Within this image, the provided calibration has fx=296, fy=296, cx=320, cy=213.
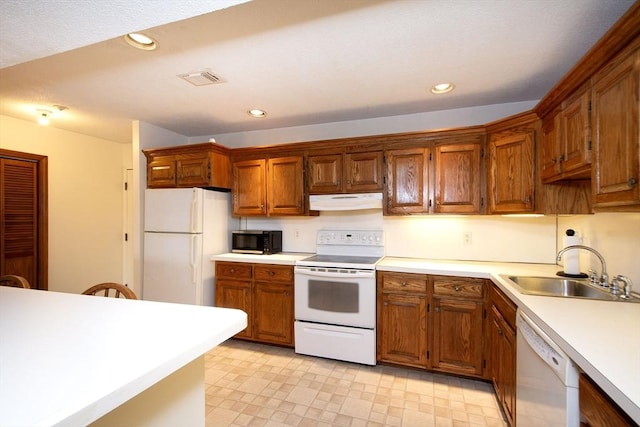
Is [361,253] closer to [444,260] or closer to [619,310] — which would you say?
[444,260]

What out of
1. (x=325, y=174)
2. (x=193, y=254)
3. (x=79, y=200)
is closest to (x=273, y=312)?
(x=193, y=254)

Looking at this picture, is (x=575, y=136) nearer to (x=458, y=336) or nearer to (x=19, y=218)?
(x=458, y=336)

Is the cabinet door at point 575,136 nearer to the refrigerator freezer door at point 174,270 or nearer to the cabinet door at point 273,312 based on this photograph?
the cabinet door at point 273,312

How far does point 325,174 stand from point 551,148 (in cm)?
183

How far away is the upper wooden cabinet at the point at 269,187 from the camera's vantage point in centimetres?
313

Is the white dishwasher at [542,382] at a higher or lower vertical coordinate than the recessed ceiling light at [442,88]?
lower

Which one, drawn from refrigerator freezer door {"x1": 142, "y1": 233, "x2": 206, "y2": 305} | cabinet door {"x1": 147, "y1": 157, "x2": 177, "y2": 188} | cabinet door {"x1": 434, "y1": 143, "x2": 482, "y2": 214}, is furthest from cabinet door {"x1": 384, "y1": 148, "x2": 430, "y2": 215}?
cabinet door {"x1": 147, "y1": 157, "x2": 177, "y2": 188}

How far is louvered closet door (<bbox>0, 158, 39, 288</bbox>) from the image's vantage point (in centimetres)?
322

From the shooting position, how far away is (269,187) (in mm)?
3242

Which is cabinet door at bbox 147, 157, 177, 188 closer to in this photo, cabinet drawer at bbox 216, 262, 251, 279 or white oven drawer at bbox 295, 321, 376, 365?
cabinet drawer at bbox 216, 262, 251, 279

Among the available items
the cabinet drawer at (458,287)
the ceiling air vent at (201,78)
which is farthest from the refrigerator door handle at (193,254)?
the cabinet drawer at (458,287)

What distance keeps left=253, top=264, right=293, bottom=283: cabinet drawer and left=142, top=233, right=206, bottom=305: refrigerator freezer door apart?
0.61m

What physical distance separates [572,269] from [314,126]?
2.67 m

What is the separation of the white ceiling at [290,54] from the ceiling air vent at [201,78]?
6 cm
